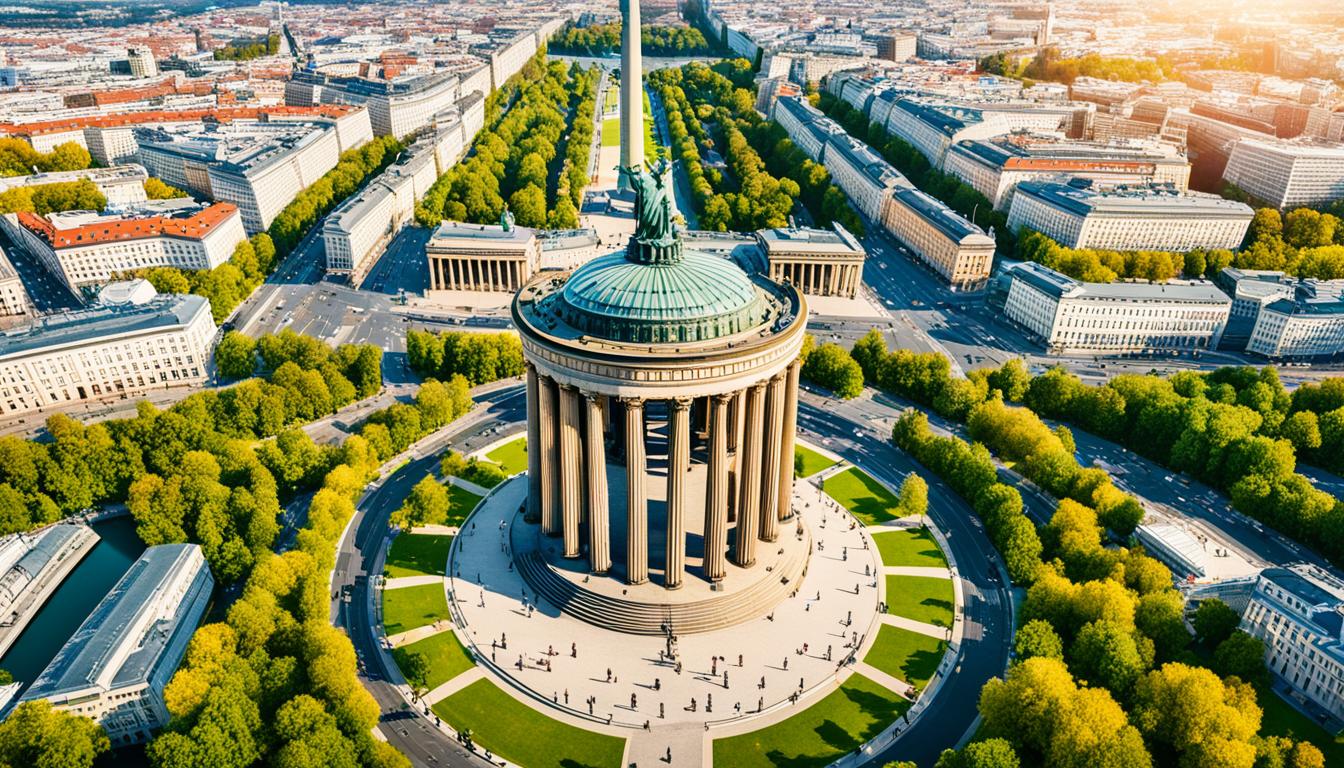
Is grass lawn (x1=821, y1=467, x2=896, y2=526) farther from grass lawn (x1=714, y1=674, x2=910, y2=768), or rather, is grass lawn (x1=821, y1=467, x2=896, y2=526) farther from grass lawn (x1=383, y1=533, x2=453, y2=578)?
grass lawn (x1=383, y1=533, x2=453, y2=578)

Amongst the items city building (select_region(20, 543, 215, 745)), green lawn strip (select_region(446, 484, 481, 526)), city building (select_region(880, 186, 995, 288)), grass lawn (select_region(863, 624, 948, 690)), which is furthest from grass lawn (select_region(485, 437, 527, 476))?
city building (select_region(880, 186, 995, 288))

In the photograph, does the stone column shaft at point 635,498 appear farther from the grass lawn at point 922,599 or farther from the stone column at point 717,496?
the grass lawn at point 922,599

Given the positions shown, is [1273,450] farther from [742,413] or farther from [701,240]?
[701,240]

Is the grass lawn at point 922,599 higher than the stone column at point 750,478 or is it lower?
lower

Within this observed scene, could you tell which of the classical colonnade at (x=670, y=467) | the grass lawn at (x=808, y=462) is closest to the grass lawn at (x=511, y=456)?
the classical colonnade at (x=670, y=467)

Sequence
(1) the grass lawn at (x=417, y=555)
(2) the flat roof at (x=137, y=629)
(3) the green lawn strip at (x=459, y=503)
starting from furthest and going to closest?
1. (3) the green lawn strip at (x=459, y=503)
2. (1) the grass lawn at (x=417, y=555)
3. (2) the flat roof at (x=137, y=629)

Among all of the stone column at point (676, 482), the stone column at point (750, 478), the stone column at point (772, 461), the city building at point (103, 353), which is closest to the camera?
the stone column at point (676, 482)

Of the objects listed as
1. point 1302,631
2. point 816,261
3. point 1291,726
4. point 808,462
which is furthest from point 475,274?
point 1291,726

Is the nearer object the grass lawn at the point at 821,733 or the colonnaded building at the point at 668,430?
the grass lawn at the point at 821,733

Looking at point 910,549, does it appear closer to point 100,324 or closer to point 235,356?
point 235,356
